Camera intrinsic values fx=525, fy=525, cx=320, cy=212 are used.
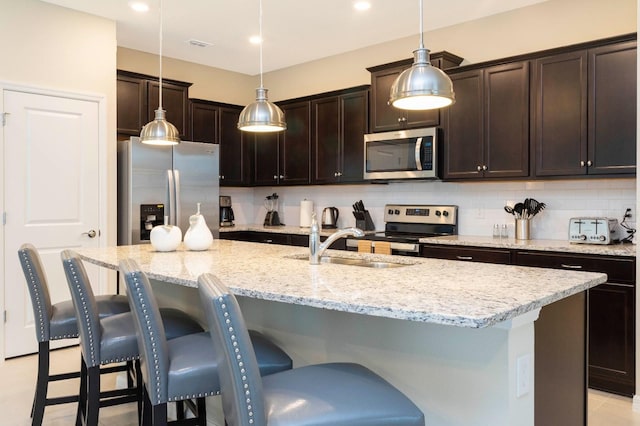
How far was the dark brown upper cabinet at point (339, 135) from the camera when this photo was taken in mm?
5156

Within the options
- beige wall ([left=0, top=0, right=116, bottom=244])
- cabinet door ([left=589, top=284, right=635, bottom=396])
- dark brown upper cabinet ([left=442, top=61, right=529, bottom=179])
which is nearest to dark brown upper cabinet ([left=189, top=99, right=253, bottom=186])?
beige wall ([left=0, top=0, right=116, bottom=244])

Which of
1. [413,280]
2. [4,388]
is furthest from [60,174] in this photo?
[413,280]

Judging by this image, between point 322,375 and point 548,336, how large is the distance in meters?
0.84

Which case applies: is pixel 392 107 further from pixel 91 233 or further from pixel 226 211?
pixel 91 233

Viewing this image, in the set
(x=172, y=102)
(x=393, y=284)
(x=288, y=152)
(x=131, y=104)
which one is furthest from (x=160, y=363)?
(x=288, y=152)

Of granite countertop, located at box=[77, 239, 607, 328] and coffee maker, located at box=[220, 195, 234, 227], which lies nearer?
granite countertop, located at box=[77, 239, 607, 328]

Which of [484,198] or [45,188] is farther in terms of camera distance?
[484,198]

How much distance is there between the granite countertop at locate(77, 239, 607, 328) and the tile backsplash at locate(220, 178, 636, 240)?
1.99 metres

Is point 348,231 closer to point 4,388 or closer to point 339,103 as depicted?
point 4,388

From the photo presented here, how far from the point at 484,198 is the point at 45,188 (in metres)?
3.69

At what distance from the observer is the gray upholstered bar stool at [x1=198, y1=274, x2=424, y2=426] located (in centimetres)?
133

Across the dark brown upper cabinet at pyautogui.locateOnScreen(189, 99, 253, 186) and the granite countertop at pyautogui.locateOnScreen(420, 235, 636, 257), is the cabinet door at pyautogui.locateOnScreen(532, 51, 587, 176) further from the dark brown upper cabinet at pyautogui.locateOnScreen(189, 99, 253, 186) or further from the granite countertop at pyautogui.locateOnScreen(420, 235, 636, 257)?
the dark brown upper cabinet at pyautogui.locateOnScreen(189, 99, 253, 186)

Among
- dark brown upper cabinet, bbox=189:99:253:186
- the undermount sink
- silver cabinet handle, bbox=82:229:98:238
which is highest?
dark brown upper cabinet, bbox=189:99:253:186

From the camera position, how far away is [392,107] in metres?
4.73
